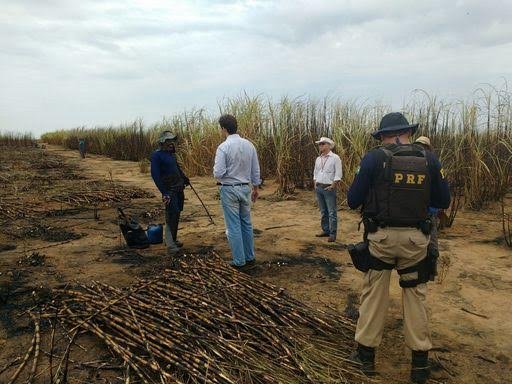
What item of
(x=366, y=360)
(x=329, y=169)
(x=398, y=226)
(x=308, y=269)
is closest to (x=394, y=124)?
(x=398, y=226)

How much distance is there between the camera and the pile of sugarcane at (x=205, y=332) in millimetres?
2643

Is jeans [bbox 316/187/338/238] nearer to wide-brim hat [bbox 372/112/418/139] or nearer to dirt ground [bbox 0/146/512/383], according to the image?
dirt ground [bbox 0/146/512/383]

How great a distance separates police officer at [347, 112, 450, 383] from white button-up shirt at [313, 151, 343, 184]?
299 centimetres

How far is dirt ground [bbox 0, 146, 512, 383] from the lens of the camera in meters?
3.16

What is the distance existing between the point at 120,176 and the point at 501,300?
1297 cm

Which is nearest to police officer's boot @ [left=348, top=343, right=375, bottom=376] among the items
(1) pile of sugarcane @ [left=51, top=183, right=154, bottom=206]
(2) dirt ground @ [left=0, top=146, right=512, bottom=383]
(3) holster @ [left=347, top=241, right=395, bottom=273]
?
(2) dirt ground @ [left=0, top=146, right=512, bottom=383]

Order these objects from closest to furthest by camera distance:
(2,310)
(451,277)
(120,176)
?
1. (2,310)
2. (451,277)
3. (120,176)

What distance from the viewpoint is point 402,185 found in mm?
2717

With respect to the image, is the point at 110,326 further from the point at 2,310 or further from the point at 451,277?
the point at 451,277

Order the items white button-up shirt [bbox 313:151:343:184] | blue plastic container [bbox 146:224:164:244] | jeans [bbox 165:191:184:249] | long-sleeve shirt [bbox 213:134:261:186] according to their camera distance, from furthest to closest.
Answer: white button-up shirt [bbox 313:151:343:184] → blue plastic container [bbox 146:224:164:244] → jeans [bbox 165:191:184:249] → long-sleeve shirt [bbox 213:134:261:186]

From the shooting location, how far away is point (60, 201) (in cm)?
880

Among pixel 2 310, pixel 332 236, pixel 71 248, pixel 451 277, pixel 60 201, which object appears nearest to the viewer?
pixel 2 310

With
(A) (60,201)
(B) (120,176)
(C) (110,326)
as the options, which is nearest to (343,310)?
(C) (110,326)

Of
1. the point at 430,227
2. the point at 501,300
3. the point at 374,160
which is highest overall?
the point at 374,160
